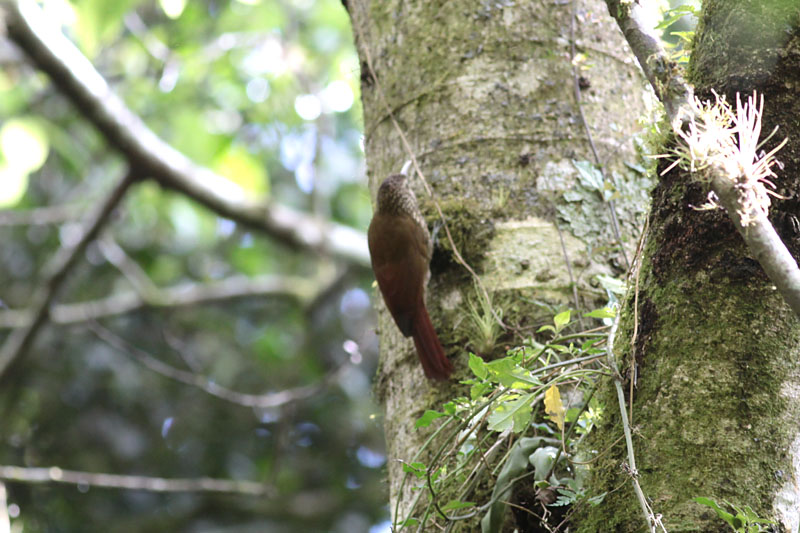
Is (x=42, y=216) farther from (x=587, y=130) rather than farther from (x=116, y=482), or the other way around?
(x=587, y=130)

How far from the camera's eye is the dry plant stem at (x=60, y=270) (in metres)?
4.08

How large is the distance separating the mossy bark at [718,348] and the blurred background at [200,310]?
3.86 meters

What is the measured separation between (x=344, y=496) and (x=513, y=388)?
4594 mm

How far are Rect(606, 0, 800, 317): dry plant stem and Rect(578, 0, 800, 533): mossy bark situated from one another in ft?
0.35

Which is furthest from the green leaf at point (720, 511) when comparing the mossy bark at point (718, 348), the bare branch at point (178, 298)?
the bare branch at point (178, 298)

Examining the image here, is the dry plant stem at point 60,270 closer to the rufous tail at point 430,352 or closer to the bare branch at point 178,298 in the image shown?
the bare branch at point 178,298

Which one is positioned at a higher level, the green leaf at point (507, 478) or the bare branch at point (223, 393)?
the green leaf at point (507, 478)

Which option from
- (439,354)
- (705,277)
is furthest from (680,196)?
(439,354)

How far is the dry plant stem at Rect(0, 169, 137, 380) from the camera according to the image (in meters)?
4.08

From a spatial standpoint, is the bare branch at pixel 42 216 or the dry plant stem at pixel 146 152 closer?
the dry plant stem at pixel 146 152

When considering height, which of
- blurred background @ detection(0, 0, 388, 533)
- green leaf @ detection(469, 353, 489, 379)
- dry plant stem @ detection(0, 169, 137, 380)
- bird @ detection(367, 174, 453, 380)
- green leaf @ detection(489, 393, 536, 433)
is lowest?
blurred background @ detection(0, 0, 388, 533)

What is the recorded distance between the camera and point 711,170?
3.49 feet

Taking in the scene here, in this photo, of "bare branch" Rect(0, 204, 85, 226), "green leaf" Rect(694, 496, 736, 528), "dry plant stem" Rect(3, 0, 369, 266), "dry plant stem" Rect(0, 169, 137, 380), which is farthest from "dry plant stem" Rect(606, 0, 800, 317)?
"bare branch" Rect(0, 204, 85, 226)

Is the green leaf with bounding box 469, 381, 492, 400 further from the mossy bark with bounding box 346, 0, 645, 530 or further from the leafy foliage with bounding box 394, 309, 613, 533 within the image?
the mossy bark with bounding box 346, 0, 645, 530
